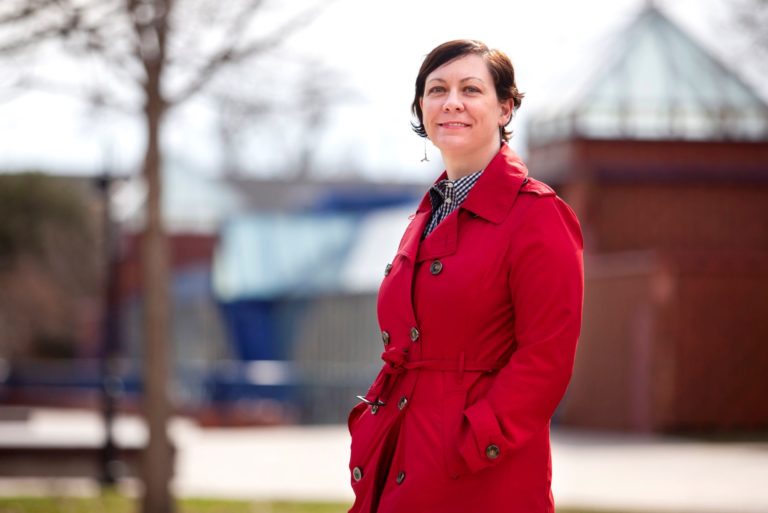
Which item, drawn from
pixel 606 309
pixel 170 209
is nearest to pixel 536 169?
pixel 606 309

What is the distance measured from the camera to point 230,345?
30.5 metres

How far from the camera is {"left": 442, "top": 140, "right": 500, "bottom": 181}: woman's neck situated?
12.1ft

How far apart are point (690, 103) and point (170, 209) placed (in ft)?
67.3

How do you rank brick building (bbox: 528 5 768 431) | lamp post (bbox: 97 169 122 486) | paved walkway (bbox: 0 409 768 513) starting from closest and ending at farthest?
paved walkway (bbox: 0 409 768 513) → lamp post (bbox: 97 169 122 486) → brick building (bbox: 528 5 768 431)

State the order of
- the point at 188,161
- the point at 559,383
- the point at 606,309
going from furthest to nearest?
the point at 188,161 → the point at 606,309 → the point at 559,383

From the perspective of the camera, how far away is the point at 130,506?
1132 centimetres

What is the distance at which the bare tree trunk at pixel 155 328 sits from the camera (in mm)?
9609

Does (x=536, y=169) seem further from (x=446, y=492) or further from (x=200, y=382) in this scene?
(x=446, y=492)

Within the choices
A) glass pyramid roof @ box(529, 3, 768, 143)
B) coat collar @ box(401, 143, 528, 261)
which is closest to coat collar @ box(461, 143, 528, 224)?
coat collar @ box(401, 143, 528, 261)

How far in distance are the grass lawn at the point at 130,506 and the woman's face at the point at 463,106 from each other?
7.29m

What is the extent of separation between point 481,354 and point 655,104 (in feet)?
70.8

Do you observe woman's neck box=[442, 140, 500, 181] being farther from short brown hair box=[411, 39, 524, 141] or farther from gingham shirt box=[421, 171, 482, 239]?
short brown hair box=[411, 39, 524, 141]

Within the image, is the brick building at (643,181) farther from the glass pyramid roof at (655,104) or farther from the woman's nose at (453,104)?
the woman's nose at (453,104)

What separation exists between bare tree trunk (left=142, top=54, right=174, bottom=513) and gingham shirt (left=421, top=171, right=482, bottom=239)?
19.8 ft
